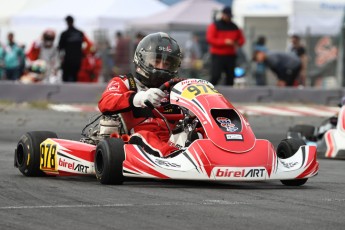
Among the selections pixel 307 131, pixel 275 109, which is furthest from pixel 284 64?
pixel 307 131

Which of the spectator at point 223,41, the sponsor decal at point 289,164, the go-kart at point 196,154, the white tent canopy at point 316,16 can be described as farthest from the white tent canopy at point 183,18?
the sponsor decal at point 289,164

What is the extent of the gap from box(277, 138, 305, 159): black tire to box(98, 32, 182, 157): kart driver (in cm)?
87

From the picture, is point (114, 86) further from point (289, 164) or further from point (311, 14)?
point (311, 14)

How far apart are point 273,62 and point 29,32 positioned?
8.49 meters

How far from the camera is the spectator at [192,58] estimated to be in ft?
88.3

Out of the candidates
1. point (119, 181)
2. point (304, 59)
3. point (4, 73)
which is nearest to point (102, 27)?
point (4, 73)

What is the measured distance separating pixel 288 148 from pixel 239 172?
0.86 m

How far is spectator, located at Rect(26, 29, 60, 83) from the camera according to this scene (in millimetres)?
23102

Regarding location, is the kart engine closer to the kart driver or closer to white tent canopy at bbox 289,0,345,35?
the kart driver

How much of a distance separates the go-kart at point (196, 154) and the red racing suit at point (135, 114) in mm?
89

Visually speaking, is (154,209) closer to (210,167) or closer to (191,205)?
(191,205)

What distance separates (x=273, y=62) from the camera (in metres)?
22.4

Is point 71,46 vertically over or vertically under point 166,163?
under

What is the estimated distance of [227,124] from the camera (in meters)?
7.79
